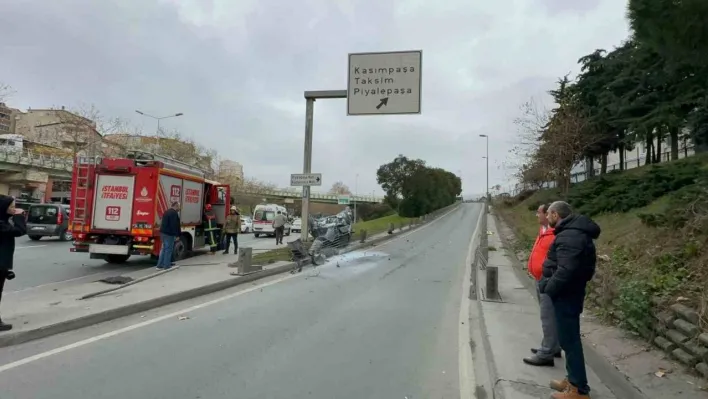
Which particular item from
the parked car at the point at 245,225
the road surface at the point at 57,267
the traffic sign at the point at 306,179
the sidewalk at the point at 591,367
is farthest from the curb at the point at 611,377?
the parked car at the point at 245,225

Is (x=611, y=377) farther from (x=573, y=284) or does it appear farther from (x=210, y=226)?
(x=210, y=226)

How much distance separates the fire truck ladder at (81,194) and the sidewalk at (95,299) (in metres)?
2.63

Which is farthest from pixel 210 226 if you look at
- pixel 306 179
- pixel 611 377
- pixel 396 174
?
pixel 396 174

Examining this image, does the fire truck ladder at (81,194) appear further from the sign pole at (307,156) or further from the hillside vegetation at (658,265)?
the hillside vegetation at (658,265)

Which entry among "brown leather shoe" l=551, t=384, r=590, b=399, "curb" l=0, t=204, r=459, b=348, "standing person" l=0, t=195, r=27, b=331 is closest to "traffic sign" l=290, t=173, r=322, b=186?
"curb" l=0, t=204, r=459, b=348

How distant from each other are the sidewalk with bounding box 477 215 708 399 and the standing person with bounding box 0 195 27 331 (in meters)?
5.98

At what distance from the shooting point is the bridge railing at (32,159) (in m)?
45.0

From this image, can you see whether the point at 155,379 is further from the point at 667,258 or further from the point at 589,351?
the point at 667,258

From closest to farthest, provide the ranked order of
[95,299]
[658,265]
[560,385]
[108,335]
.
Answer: [560,385] < [108,335] < [658,265] < [95,299]

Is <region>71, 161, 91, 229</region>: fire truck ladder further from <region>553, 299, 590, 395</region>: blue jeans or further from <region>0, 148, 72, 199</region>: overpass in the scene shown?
<region>0, 148, 72, 199</region>: overpass

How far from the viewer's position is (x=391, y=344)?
6453 millimetres

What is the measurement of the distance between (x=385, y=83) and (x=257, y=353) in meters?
11.0

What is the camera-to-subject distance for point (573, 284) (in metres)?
4.22

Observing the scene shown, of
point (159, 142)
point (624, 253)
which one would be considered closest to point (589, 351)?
point (624, 253)
